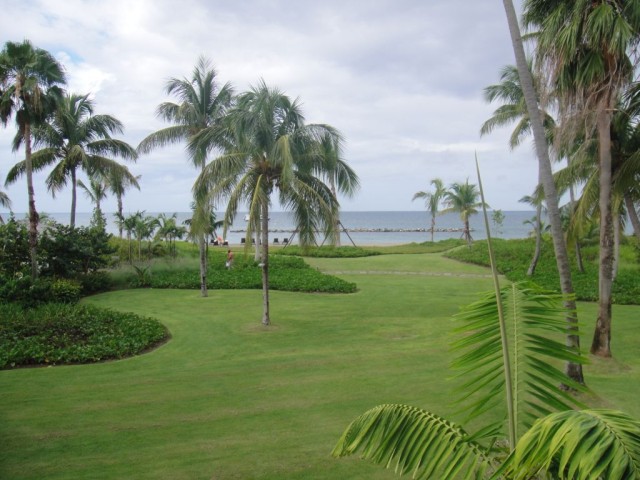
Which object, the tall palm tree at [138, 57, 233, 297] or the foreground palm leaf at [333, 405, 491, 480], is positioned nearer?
the foreground palm leaf at [333, 405, 491, 480]

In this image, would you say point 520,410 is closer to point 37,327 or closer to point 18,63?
point 37,327

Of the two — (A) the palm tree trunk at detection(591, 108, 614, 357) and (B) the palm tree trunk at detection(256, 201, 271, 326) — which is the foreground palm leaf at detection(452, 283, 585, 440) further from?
(B) the palm tree trunk at detection(256, 201, 271, 326)

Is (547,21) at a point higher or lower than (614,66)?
higher

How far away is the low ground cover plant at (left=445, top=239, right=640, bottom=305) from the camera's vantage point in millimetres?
17000

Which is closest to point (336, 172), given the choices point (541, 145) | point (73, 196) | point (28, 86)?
point (541, 145)

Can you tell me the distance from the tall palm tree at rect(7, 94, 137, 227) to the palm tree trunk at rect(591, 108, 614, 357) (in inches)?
733

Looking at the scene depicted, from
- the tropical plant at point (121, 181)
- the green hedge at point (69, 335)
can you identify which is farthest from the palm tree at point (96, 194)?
the green hedge at point (69, 335)

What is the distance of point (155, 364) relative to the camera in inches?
395

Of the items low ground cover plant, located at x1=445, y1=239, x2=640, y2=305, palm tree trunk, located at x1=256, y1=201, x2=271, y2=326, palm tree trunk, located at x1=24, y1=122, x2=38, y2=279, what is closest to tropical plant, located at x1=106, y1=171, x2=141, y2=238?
palm tree trunk, located at x1=24, y1=122, x2=38, y2=279

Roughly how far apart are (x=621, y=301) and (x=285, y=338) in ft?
37.8

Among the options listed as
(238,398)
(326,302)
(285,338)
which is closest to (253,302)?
(326,302)

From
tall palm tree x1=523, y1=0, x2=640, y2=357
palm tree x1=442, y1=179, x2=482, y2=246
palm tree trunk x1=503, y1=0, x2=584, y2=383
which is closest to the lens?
palm tree trunk x1=503, y1=0, x2=584, y2=383

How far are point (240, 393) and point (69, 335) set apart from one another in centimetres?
545

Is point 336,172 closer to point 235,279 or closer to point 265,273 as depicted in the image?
point 265,273
